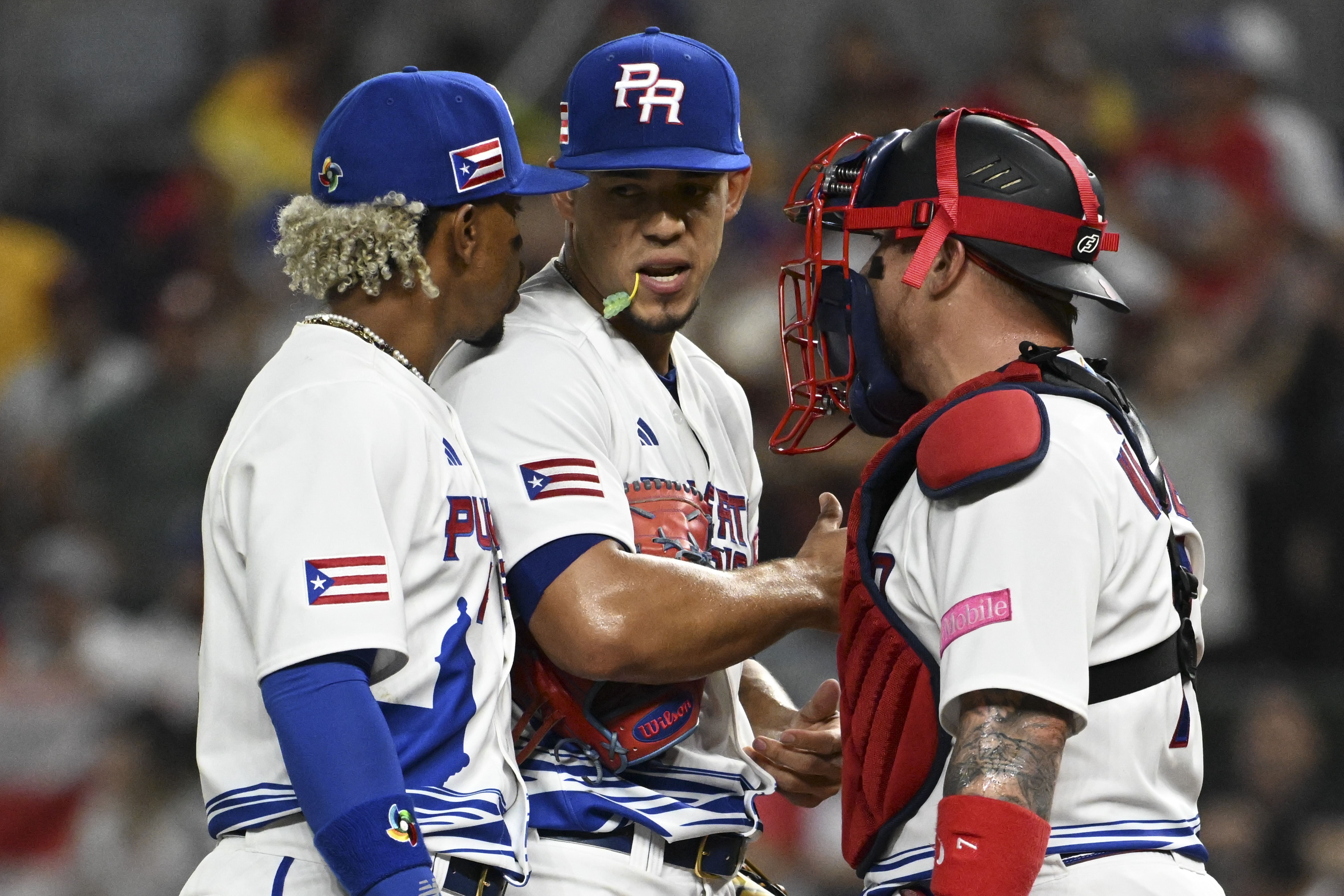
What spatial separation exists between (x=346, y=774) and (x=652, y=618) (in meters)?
0.70

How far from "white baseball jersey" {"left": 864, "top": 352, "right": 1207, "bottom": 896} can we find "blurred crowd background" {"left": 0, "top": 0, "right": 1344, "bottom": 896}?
4.12m

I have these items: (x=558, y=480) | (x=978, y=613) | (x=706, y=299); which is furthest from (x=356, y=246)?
(x=706, y=299)

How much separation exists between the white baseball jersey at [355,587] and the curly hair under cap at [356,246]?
121mm

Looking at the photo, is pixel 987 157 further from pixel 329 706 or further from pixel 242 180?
pixel 242 180

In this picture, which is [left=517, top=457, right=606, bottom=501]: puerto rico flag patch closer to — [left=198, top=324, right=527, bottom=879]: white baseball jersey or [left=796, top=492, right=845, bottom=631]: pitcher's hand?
[left=198, top=324, right=527, bottom=879]: white baseball jersey

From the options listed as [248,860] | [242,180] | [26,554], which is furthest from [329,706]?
[242,180]

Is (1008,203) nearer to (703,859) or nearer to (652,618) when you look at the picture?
(652,618)

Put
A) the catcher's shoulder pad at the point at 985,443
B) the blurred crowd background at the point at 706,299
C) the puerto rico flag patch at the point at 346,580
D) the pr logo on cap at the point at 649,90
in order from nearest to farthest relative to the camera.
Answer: the catcher's shoulder pad at the point at 985,443, the puerto rico flag patch at the point at 346,580, the pr logo on cap at the point at 649,90, the blurred crowd background at the point at 706,299

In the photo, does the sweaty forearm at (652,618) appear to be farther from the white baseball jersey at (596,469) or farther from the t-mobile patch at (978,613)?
the t-mobile patch at (978,613)

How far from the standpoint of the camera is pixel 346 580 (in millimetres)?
2418

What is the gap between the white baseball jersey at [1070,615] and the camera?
2207 millimetres

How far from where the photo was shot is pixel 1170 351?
711 centimetres

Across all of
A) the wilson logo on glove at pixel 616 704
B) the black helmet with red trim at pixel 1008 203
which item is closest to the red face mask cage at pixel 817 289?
the black helmet with red trim at pixel 1008 203

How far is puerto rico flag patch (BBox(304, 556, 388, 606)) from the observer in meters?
2.40
